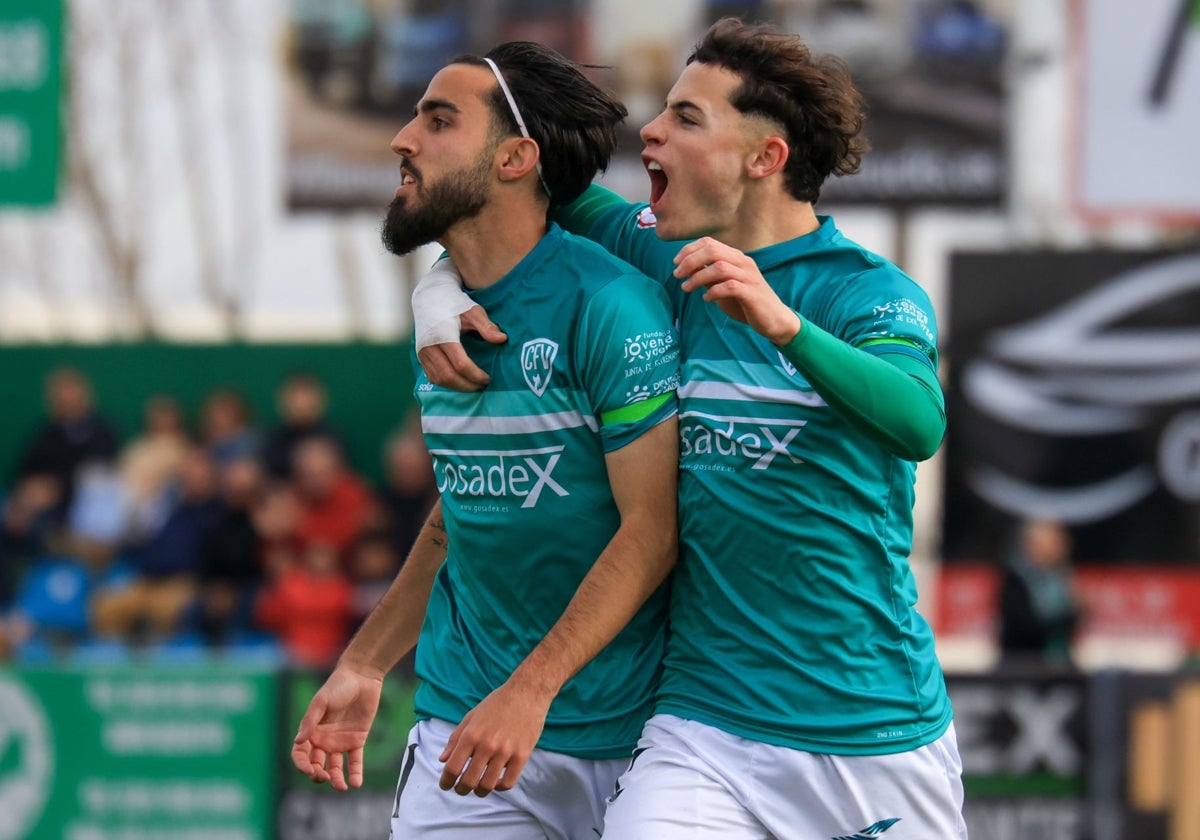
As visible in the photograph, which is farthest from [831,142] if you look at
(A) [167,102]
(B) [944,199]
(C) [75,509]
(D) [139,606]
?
(A) [167,102]

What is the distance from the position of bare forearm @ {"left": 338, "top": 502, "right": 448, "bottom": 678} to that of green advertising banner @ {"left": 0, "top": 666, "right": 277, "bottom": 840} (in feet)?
15.5

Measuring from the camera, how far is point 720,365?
396 centimetres

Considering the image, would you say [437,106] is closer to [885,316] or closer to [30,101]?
[885,316]

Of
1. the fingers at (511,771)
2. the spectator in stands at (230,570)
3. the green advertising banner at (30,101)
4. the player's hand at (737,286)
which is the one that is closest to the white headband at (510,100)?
the player's hand at (737,286)

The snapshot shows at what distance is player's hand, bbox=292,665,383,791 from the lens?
14.1 feet

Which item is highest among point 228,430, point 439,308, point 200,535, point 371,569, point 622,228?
point 622,228

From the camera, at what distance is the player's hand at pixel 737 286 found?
11.4 ft

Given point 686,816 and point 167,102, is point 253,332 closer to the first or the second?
point 167,102

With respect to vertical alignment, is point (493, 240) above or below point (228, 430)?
above

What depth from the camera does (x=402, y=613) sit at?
178 inches

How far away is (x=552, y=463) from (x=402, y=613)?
73 cm

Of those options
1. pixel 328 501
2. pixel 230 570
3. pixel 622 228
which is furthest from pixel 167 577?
pixel 622 228

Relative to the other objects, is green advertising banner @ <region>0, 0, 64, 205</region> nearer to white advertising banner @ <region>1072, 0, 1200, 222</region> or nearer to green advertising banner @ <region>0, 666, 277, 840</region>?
green advertising banner @ <region>0, 666, 277, 840</region>

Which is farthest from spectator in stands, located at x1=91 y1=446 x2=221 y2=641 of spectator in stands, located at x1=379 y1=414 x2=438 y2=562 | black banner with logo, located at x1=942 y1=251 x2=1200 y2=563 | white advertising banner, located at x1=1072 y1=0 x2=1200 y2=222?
white advertising banner, located at x1=1072 y1=0 x2=1200 y2=222
